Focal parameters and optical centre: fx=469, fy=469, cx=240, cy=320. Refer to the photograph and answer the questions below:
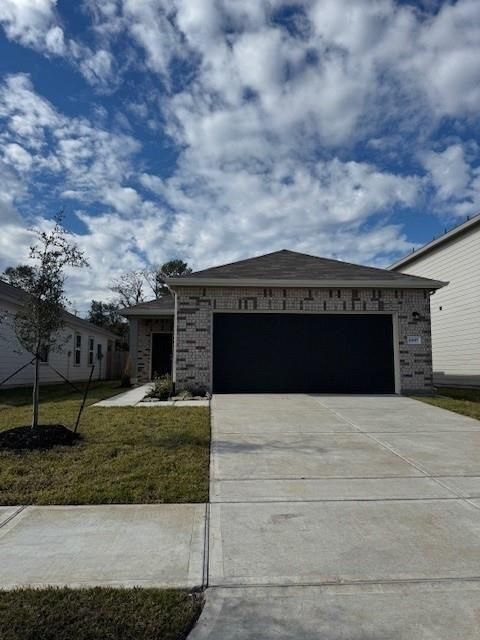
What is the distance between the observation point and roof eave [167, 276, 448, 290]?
12336 mm

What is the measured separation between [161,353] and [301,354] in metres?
7.52

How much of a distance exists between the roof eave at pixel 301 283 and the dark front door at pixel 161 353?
6.18m

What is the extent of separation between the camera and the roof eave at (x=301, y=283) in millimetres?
12336

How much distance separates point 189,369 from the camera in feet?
40.4

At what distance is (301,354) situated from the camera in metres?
12.6

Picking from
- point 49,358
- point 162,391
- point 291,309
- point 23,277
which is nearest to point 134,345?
point 49,358

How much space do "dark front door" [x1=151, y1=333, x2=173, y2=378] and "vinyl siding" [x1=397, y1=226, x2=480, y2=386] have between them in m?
10.7

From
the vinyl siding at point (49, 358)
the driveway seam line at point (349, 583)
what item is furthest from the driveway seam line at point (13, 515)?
the vinyl siding at point (49, 358)

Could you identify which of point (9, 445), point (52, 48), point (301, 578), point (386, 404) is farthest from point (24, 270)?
point (386, 404)

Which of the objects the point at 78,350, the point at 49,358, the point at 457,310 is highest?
the point at 457,310

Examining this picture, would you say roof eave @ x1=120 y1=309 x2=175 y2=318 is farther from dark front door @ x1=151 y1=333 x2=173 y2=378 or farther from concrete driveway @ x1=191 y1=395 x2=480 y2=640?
concrete driveway @ x1=191 y1=395 x2=480 y2=640

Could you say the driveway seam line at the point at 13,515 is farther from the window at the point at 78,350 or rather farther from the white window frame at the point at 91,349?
the white window frame at the point at 91,349

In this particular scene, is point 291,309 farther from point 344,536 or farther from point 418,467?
point 344,536

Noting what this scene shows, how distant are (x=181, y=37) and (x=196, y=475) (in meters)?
7.42
